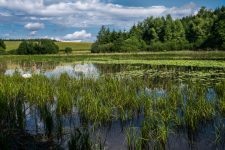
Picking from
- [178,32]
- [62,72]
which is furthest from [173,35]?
[62,72]

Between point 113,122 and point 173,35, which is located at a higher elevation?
point 173,35

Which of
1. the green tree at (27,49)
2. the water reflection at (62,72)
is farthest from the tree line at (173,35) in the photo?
the water reflection at (62,72)

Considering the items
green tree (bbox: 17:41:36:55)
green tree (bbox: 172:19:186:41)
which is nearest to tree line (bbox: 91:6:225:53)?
green tree (bbox: 172:19:186:41)

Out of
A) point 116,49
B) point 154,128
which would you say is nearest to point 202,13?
point 116,49

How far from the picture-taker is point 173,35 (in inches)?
3647

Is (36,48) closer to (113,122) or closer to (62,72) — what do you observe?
(62,72)

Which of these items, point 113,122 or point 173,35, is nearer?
point 113,122

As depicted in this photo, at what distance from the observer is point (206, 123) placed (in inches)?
419

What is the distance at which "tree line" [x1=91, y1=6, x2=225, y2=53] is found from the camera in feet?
244

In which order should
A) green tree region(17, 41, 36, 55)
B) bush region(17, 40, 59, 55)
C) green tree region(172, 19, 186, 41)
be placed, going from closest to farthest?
green tree region(17, 41, 36, 55) < bush region(17, 40, 59, 55) < green tree region(172, 19, 186, 41)

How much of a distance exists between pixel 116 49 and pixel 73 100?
7541 cm

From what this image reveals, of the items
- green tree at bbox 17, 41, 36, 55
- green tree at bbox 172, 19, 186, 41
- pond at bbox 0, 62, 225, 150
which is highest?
green tree at bbox 172, 19, 186, 41

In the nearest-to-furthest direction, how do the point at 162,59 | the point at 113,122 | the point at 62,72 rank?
the point at 113,122
the point at 62,72
the point at 162,59

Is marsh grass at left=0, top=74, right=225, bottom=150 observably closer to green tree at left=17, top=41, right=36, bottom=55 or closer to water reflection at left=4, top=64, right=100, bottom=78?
water reflection at left=4, top=64, right=100, bottom=78
